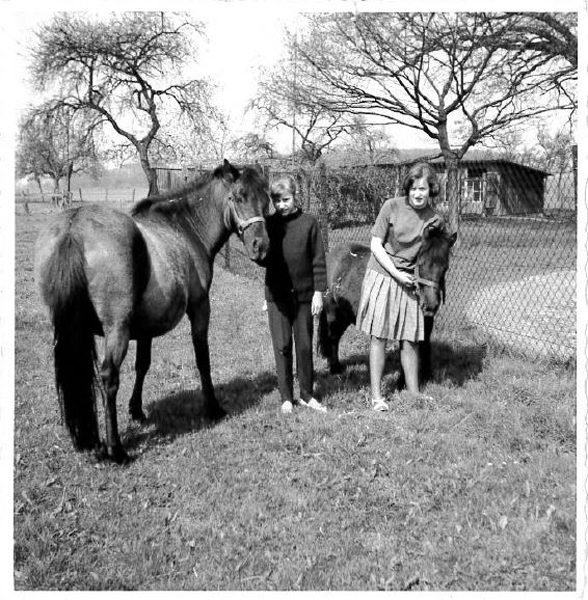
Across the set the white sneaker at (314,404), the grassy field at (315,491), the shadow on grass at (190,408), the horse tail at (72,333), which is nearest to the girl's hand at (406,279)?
the grassy field at (315,491)

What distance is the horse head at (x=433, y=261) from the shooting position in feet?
15.1

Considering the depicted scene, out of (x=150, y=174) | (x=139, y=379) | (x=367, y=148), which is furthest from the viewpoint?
(x=367, y=148)

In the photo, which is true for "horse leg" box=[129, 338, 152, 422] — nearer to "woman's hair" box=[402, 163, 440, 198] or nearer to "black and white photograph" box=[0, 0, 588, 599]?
"black and white photograph" box=[0, 0, 588, 599]

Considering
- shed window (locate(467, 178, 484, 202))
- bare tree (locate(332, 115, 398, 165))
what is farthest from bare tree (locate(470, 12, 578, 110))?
bare tree (locate(332, 115, 398, 165))

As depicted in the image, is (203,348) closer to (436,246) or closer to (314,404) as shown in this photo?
(314,404)

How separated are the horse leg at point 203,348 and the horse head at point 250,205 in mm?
693

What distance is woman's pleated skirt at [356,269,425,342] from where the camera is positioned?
487cm

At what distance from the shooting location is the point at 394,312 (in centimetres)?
488

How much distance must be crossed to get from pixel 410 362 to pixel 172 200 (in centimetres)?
264

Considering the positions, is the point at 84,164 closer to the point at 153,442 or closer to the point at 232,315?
the point at 232,315

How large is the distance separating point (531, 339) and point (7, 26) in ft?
20.5

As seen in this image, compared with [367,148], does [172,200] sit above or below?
below

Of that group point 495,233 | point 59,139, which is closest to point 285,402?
point 495,233

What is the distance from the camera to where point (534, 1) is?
304 centimetres
